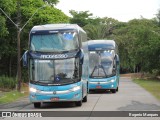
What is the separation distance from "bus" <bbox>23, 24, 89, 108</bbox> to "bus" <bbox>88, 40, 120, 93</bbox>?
43.7 feet

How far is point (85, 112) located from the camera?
68.5 feet

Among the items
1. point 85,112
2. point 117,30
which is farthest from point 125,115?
point 117,30

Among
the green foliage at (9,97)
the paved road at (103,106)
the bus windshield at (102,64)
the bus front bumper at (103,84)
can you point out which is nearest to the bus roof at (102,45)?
the bus windshield at (102,64)

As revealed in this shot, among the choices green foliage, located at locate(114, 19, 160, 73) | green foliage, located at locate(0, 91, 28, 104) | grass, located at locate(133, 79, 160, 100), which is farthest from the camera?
green foliage, located at locate(114, 19, 160, 73)

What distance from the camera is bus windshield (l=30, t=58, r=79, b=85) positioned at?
78.3ft

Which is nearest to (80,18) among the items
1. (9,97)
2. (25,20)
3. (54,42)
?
(25,20)

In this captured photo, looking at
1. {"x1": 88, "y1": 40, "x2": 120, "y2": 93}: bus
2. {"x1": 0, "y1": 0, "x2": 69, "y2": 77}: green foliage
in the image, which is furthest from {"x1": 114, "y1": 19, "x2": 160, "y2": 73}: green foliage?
{"x1": 88, "y1": 40, "x2": 120, "y2": 93}: bus

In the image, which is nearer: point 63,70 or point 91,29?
point 63,70

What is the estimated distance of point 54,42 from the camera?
954 inches

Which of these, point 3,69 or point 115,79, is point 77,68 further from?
point 3,69

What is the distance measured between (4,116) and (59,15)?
3699 centimetres

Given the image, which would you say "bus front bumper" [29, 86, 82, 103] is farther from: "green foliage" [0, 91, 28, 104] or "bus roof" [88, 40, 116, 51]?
"bus roof" [88, 40, 116, 51]

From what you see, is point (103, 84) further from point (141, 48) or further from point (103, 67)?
point (141, 48)

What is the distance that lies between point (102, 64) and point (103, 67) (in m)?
0.24
